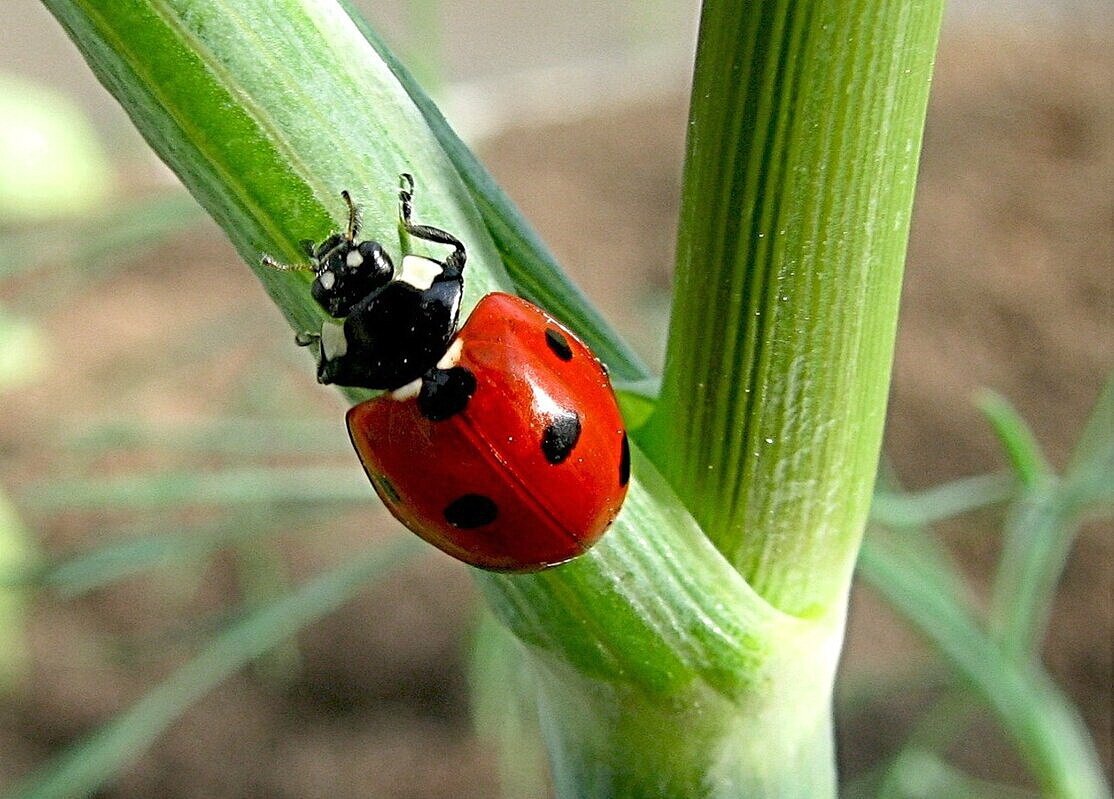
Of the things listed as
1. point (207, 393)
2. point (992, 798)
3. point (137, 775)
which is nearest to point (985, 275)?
point (992, 798)

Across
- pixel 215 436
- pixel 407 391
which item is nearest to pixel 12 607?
pixel 215 436

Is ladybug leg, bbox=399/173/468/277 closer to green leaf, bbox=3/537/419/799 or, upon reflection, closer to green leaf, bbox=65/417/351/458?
green leaf, bbox=3/537/419/799

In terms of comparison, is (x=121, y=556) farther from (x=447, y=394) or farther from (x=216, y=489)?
(x=447, y=394)

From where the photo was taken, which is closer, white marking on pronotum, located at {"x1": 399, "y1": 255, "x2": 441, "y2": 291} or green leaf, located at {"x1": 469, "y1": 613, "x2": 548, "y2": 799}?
white marking on pronotum, located at {"x1": 399, "y1": 255, "x2": 441, "y2": 291}

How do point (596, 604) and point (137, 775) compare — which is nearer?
point (596, 604)

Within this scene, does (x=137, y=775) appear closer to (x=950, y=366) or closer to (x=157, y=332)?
(x=157, y=332)

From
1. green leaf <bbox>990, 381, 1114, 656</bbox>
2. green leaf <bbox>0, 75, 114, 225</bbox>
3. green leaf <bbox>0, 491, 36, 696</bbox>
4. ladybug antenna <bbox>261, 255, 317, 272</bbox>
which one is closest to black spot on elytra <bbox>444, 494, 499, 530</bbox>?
ladybug antenna <bbox>261, 255, 317, 272</bbox>
